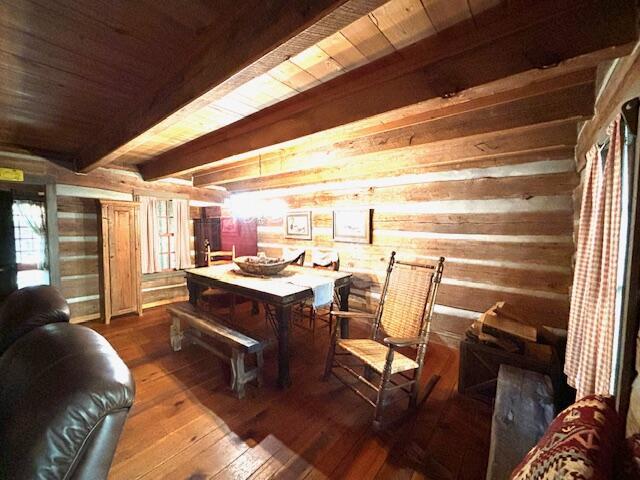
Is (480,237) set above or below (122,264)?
above

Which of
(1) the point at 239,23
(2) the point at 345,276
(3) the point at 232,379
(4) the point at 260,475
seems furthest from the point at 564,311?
(1) the point at 239,23

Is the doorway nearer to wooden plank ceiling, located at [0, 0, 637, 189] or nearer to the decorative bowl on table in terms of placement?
wooden plank ceiling, located at [0, 0, 637, 189]

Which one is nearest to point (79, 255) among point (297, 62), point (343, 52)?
point (297, 62)

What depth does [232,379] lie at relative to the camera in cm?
221

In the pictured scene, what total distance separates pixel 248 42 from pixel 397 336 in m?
2.42

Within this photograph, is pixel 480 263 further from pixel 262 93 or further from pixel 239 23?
pixel 239 23

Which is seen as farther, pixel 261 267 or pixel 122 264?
pixel 122 264

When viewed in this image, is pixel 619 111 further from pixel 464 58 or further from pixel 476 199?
pixel 476 199

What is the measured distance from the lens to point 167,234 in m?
4.43

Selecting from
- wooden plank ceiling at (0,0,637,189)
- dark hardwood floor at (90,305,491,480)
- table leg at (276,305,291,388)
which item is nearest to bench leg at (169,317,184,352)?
dark hardwood floor at (90,305,491,480)

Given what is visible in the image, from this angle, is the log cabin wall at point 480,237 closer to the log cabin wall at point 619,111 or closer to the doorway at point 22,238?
the log cabin wall at point 619,111

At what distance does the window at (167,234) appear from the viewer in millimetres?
4359


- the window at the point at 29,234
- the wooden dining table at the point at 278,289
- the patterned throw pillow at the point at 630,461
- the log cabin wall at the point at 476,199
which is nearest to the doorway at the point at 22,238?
the window at the point at 29,234

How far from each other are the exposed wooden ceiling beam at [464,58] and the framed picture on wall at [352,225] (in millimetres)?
2022
